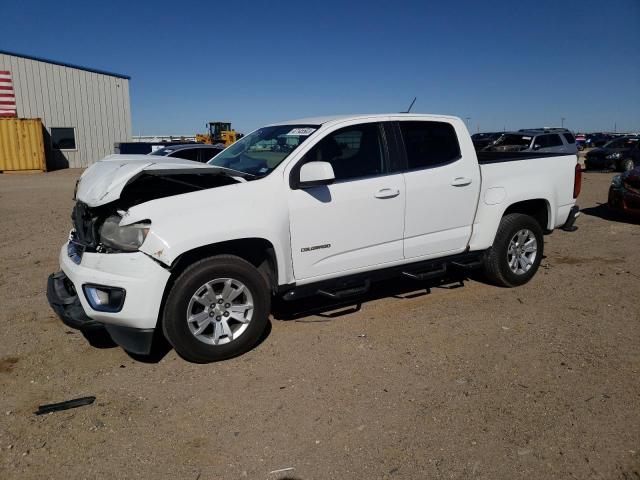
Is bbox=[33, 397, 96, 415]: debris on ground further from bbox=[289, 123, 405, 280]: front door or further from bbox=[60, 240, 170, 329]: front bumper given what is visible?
bbox=[289, 123, 405, 280]: front door

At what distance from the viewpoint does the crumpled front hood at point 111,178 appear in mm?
3580

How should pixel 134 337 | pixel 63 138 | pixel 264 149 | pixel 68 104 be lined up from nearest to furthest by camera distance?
pixel 134 337 → pixel 264 149 → pixel 68 104 → pixel 63 138

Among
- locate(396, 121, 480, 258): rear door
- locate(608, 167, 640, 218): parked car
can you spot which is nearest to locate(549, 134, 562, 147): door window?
locate(608, 167, 640, 218): parked car

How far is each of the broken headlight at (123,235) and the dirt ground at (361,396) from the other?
38.3 inches

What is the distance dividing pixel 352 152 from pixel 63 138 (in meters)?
25.7

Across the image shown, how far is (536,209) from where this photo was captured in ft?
19.0

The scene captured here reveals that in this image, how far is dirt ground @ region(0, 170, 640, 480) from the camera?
108 inches

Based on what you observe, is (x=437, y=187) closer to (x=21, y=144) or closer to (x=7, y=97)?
(x=21, y=144)

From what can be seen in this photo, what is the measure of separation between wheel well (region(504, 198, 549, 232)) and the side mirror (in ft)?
8.44

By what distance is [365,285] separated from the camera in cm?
441

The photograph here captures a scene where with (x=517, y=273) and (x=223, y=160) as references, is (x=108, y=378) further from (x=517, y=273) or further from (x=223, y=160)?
(x=517, y=273)

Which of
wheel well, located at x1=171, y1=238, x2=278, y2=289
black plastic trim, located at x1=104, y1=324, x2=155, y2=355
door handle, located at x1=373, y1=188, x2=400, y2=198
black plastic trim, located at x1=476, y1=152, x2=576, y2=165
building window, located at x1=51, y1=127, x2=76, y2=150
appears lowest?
black plastic trim, located at x1=104, y1=324, x2=155, y2=355

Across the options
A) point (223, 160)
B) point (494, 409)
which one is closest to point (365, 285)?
point (494, 409)

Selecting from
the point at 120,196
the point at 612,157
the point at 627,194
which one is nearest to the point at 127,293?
the point at 120,196
